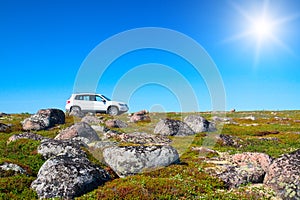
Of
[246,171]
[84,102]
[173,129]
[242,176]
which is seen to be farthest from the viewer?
[84,102]

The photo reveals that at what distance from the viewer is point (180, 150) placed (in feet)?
94.3

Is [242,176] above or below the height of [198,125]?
below

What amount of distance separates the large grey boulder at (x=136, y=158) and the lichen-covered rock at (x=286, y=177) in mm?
5981

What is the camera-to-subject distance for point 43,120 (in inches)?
1697

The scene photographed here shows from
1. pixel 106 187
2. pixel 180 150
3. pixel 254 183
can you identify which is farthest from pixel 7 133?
pixel 254 183

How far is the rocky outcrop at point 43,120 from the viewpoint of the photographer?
138 ft

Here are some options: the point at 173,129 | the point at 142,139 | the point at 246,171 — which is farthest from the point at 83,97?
the point at 246,171

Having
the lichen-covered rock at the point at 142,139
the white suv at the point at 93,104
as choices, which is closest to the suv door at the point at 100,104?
the white suv at the point at 93,104

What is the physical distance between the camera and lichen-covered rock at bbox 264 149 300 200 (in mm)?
15635

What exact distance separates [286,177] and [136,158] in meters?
8.14

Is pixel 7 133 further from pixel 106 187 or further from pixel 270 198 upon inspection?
pixel 270 198

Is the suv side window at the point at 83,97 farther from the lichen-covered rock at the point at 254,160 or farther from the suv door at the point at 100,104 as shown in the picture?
the lichen-covered rock at the point at 254,160

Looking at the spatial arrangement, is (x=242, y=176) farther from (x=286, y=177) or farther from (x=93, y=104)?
(x=93, y=104)

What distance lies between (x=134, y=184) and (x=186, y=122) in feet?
89.4
